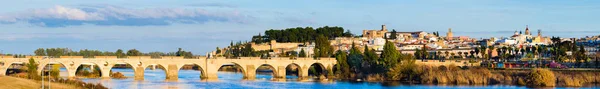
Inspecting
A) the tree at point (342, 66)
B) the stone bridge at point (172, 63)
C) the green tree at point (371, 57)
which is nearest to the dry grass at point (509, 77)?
the green tree at point (371, 57)

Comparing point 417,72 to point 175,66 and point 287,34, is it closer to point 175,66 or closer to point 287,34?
point 175,66

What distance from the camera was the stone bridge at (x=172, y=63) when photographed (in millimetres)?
65750

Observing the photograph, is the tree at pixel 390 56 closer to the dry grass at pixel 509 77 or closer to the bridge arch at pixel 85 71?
the dry grass at pixel 509 77

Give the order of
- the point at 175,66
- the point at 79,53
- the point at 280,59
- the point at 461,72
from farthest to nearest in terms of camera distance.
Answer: the point at 79,53, the point at 280,59, the point at 175,66, the point at 461,72

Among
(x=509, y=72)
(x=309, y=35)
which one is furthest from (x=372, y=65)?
(x=309, y=35)

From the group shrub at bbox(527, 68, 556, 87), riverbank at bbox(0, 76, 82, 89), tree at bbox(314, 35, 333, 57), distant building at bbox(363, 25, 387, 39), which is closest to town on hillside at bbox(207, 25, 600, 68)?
distant building at bbox(363, 25, 387, 39)

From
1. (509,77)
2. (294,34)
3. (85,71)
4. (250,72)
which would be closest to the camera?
(509,77)

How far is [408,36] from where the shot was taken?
15925cm

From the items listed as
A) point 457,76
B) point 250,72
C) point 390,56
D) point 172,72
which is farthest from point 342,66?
point 457,76

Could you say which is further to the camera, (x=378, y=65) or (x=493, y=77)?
(x=378, y=65)

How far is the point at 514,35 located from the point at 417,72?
319 feet

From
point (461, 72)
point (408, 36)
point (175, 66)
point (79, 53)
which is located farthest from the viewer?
point (408, 36)

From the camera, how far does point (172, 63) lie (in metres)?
69.8

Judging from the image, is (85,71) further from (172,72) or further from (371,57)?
(371,57)
